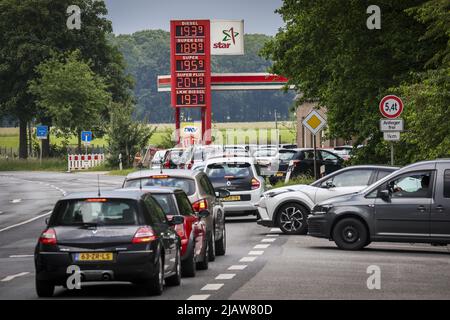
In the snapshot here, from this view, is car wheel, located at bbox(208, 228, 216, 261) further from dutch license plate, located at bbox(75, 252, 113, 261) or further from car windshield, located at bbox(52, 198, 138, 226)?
dutch license plate, located at bbox(75, 252, 113, 261)

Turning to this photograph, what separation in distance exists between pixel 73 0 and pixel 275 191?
79.4 meters

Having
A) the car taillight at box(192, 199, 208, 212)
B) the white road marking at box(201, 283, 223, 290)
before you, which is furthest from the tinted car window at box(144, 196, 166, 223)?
the car taillight at box(192, 199, 208, 212)

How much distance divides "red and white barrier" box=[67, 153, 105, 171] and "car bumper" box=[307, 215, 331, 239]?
2492 inches

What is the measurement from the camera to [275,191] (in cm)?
2825

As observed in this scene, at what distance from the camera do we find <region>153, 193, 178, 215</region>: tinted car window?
1842 cm

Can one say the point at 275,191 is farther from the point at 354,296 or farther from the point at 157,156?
the point at 157,156

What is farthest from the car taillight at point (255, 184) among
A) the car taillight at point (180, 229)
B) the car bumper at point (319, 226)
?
the car taillight at point (180, 229)

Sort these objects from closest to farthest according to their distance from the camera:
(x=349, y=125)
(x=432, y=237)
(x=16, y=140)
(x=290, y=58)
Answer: (x=432, y=237), (x=349, y=125), (x=290, y=58), (x=16, y=140)

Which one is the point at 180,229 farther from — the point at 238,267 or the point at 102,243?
the point at 102,243

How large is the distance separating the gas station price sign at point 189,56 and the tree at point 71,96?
24820 mm

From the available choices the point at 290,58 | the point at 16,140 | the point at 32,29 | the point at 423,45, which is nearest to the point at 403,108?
the point at 423,45

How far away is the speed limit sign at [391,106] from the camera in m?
33.2

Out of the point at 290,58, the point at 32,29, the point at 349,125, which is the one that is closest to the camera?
the point at 349,125

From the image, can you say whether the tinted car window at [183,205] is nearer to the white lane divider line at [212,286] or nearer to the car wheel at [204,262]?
the car wheel at [204,262]
